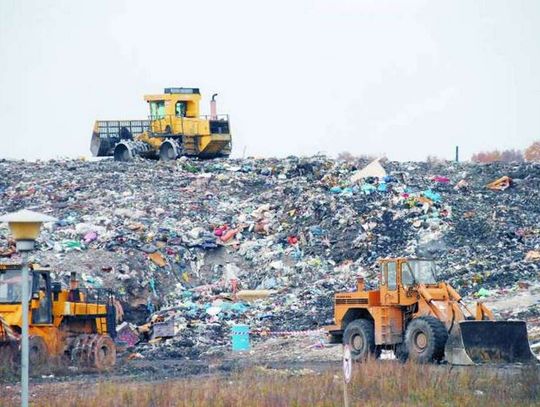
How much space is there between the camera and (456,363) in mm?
18828

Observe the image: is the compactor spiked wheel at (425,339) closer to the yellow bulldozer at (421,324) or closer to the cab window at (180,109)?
the yellow bulldozer at (421,324)

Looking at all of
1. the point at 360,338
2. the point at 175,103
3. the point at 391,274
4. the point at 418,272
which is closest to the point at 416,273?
the point at 418,272

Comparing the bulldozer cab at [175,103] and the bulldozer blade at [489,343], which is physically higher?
the bulldozer cab at [175,103]

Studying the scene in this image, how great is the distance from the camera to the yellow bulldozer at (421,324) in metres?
18.8

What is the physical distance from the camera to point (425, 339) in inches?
766

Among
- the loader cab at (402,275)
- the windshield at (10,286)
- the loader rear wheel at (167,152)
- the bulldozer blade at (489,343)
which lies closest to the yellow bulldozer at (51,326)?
the windshield at (10,286)

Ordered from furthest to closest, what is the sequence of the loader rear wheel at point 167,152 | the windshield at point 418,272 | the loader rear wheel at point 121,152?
the loader rear wheel at point 121,152 → the loader rear wheel at point 167,152 → the windshield at point 418,272

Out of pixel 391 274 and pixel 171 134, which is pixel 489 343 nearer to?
pixel 391 274

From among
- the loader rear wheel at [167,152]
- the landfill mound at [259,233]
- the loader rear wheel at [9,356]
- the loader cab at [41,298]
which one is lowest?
the loader rear wheel at [9,356]

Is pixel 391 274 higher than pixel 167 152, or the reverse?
pixel 167 152

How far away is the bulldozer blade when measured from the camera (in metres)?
18.8

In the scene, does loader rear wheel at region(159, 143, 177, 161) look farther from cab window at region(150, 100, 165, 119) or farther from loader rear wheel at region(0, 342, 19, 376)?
loader rear wheel at region(0, 342, 19, 376)

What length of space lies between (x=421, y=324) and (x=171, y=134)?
2200cm

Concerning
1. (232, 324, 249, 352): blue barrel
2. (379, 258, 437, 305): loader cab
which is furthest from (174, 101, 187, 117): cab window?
(379, 258, 437, 305): loader cab
